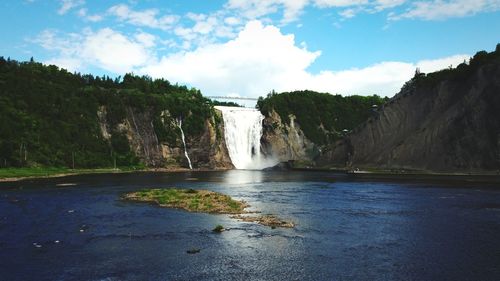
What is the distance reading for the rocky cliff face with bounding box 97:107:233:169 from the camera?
502 feet

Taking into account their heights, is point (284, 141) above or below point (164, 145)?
above

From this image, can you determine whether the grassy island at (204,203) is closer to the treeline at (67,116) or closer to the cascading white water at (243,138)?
→ the treeline at (67,116)

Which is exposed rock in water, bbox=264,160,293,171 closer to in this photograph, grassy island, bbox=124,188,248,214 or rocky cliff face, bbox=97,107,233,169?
rocky cliff face, bbox=97,107,233,169

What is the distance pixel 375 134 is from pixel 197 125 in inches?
2672

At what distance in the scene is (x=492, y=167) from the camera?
91125 mm

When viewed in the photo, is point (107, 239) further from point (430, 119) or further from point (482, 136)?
point (430, 119)

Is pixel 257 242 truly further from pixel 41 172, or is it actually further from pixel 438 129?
pixel 41 172

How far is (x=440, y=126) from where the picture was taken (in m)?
103

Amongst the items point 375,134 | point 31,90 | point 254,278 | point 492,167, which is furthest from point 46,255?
point 31,90

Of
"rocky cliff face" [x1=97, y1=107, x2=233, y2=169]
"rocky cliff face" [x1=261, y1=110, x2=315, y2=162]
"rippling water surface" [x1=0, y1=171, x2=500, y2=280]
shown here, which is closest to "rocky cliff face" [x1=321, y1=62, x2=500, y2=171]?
"rippling water surface" [x1=0, y1=171, x2=500, y2=280]

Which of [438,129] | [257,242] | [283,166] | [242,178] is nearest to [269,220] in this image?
[257,242]

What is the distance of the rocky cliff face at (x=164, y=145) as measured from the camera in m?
153

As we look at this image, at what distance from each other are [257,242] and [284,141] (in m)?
157

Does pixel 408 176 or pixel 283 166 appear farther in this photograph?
pixel 283 166
